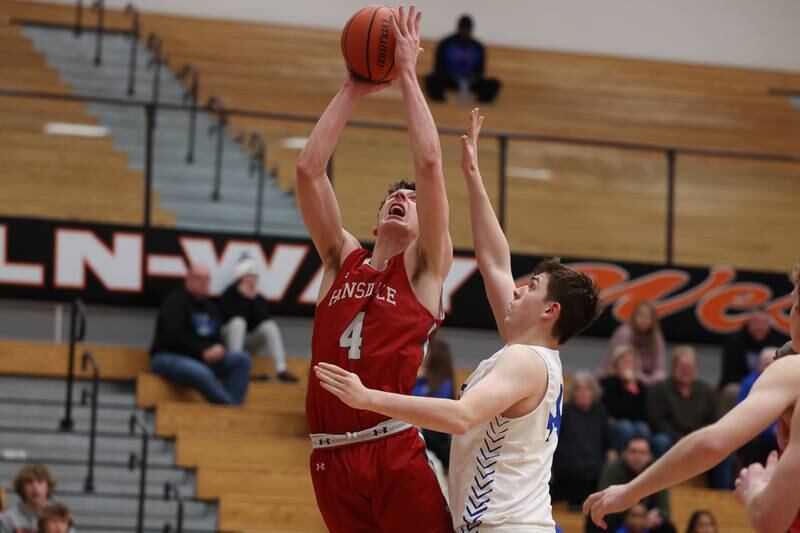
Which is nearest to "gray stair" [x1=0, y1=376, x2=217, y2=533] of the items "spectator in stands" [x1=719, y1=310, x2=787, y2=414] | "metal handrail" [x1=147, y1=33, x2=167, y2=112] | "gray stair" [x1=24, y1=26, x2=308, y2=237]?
"gray stair" [x1=24, y1=26, x2=308, y2=237]

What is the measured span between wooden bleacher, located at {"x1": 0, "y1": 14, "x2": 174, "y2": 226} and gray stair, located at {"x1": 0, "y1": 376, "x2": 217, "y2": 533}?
1249mm

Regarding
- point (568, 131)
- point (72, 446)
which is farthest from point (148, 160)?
point (568, 131)

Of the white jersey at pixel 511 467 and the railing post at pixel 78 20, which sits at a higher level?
the railing post at pixel 78 20

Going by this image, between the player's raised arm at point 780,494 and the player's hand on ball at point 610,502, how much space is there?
43 centimetres

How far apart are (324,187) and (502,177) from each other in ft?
22.9

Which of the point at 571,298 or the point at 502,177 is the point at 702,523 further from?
the point at 571,298

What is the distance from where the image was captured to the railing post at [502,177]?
11992mm

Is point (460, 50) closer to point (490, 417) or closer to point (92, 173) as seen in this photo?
point (92, 173)

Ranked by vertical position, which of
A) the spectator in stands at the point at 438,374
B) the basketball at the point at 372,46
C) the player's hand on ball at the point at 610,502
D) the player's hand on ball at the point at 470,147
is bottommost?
the spectator in stands at the point at 438,374

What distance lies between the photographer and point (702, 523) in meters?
9.57

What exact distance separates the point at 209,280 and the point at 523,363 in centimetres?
660

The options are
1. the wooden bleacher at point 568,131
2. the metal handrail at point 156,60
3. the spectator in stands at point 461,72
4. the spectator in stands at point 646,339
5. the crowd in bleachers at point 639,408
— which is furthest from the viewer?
the spectator in stands at point 461,72

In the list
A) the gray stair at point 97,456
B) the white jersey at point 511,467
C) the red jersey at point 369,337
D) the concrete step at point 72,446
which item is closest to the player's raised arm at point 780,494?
the white jersey at point 511,467

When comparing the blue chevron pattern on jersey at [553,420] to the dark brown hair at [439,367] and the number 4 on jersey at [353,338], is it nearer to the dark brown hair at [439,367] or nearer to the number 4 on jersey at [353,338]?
the number 4 on jersey at [353,338]
